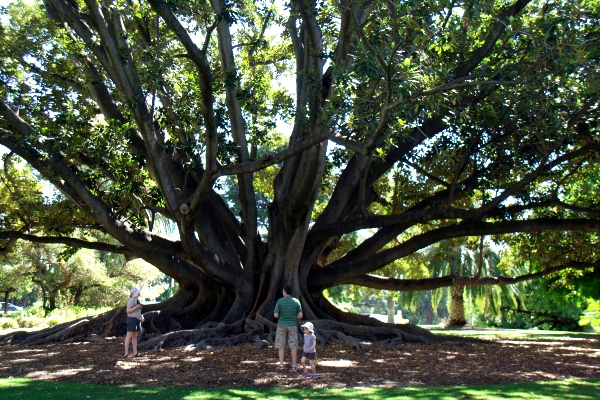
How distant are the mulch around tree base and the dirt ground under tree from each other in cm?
1

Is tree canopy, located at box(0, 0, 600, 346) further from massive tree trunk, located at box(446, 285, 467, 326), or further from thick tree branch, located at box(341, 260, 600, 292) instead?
massive tree trunk, located at box(446, 285, 467, 326)

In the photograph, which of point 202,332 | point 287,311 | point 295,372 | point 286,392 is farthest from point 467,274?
point 286,392

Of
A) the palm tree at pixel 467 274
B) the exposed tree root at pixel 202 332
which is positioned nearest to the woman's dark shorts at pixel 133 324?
the exposed tree root at pixel 202 332

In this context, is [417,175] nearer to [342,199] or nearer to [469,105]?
[342,199]

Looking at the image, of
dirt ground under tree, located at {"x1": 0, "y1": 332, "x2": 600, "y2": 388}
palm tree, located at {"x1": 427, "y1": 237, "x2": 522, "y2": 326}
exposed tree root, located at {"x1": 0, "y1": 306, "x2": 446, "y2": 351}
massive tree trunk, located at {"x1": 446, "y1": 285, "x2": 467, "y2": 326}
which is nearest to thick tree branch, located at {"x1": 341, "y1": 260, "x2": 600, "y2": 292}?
exposed tree root, located at {"x1": 0, "y1": 306, "x2": 446, "y2": 351}

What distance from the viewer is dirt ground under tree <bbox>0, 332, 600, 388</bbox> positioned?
29.4 feet

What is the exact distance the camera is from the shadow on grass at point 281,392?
25.0 feet

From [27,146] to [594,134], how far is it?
1226 cm

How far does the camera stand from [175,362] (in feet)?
34.6

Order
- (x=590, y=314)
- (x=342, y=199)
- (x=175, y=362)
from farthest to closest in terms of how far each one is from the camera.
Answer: (x=590, y=314)
(x=342, y=199)
(x=175, y=362)

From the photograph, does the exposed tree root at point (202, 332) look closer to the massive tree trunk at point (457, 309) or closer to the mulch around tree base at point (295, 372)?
the mulch around tree base at point (295, 372)

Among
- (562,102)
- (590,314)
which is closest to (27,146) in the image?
(562,102)

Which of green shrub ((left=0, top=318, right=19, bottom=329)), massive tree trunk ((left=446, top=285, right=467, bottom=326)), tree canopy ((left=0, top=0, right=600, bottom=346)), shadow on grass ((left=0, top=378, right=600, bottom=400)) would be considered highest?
tree canopy ((left=0, top=0, right=600, bottom=346))

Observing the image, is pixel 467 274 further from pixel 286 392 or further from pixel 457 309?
pixel 286 392
